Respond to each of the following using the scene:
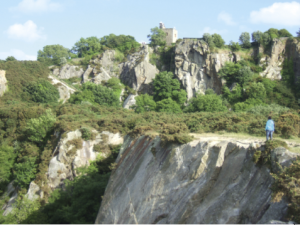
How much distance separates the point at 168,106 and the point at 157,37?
2290 centimetres

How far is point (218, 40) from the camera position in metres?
56.5

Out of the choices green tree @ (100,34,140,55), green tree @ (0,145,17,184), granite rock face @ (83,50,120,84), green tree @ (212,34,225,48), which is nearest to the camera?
green tree @ (0,145,17,184)

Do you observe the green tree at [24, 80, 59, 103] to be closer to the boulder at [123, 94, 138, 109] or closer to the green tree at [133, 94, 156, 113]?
the boulder at [123, 94, 138, 109]

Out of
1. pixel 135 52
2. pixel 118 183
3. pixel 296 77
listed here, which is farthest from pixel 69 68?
pixel 118 183

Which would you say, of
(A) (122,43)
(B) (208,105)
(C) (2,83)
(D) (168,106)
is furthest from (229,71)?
(C) (2,83)

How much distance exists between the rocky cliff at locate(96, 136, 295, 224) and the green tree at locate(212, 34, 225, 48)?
4377cm

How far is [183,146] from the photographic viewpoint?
1366 cm

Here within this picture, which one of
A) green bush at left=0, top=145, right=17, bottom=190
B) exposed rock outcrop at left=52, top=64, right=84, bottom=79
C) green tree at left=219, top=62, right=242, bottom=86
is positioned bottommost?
green bush at left=0, top=145, right=17, bottom=190

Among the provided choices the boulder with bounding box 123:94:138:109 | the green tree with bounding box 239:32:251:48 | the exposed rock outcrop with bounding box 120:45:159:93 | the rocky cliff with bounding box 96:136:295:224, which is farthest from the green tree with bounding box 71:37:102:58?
the rocky cliff with bounding box 96:136:295:224

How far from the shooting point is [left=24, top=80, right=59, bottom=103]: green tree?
171 feet

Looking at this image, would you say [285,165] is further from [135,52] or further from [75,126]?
[135,52]

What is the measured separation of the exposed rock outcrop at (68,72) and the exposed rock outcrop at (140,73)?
995 centimetres

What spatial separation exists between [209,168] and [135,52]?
57.5m

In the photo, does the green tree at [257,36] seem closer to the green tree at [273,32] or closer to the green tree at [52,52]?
the green tree at [273,32]
